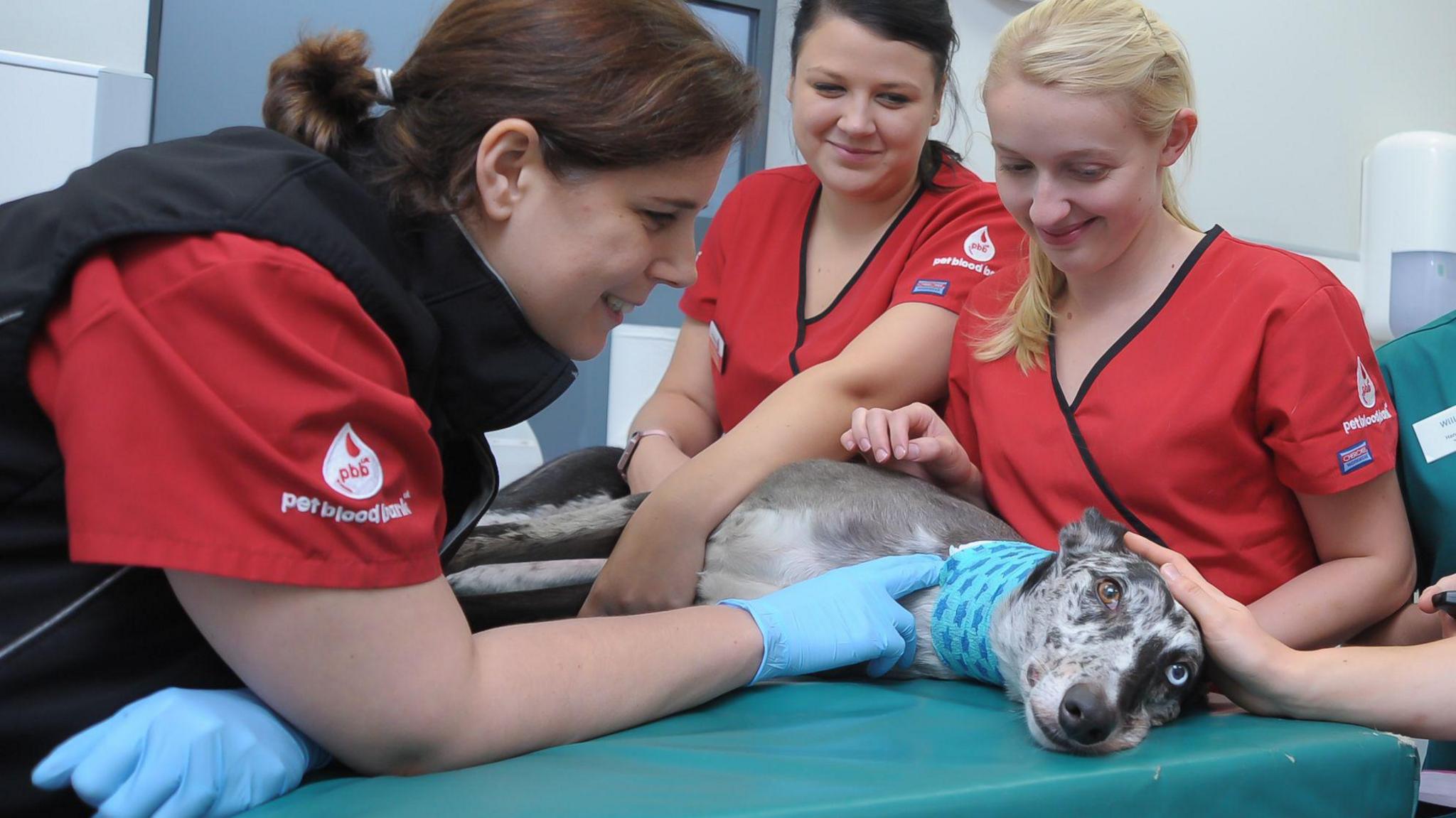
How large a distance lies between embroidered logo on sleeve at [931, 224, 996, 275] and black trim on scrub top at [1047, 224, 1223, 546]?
0.32m

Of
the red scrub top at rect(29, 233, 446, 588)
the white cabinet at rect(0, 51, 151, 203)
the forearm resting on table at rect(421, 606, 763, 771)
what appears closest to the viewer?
the red scrub top at rect(29, 233, 446, 588)

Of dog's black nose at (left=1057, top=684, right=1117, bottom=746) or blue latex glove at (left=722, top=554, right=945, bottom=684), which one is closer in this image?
dog's black nose at (left=1057, top=684, right=1117, bottom=746)

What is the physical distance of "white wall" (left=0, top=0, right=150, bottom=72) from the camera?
2.50 metres

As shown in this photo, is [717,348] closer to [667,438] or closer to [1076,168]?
[667,438]

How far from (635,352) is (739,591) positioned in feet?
4.92

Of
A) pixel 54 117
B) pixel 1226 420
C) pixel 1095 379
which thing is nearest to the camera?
pixel 1226 420

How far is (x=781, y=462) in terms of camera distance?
1.60 metres

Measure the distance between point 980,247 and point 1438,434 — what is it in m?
0.70

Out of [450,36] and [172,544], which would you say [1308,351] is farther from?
[172,544]

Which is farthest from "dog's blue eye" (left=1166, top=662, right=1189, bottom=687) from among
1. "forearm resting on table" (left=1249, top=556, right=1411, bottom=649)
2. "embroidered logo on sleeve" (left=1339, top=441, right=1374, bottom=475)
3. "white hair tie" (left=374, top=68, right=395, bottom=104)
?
"white hair tie" (left=374, top=68, right=395, bottom=104)

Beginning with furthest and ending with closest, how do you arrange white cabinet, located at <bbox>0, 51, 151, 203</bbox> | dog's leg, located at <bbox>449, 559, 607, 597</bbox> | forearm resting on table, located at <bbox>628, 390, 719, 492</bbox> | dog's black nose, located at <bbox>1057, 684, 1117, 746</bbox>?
1. white cabinet, located at <bbox>0, 51, 151, 203</bbox>
2. forearm resting on table, located at <bbox>628, 390, 719, 492</bbox>
3. dog's leg, located at <bbox>449, 559, 607, 597</bbox>
4. dog's black nose, located at <bbox>1057, 684, 1117, 746</bbox>

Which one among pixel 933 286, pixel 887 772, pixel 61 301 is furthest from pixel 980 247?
pixel 61 301

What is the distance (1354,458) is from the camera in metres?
1.29

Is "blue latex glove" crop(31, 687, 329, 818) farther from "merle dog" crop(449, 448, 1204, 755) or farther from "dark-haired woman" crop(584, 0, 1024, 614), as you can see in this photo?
"dark-haired woman" crop(584, 0, 1024, 614)
